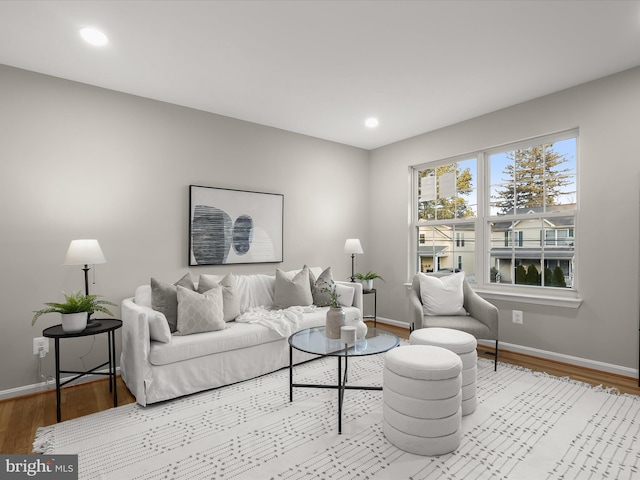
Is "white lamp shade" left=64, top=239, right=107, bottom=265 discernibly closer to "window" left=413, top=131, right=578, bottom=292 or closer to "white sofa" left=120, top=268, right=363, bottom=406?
"white sofa" left=120, top=268, right=363, bottom=406

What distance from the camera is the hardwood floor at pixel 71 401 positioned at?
7.28 feet

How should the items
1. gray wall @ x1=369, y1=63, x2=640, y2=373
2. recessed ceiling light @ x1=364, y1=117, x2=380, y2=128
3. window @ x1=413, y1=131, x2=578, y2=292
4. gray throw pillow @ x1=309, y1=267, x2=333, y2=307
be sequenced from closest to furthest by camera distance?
gray wall @ x1=369, y1=63, x2=640, y2=373
window @ x1=413, y1=131, x2=578, y2=292
gray throw pillow @ x1=309, y1=267, x2=333, y2=307
recessed ceiling light @ x1=364, y1=117, x2=380, y2=128

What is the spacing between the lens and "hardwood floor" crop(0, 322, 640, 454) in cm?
222

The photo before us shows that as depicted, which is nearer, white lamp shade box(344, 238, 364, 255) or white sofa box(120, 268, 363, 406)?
white sofa box(120, 268, 363, 406)

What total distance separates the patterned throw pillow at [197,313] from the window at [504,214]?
9.90 feet

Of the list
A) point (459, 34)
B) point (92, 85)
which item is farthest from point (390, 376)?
point (92, 85)

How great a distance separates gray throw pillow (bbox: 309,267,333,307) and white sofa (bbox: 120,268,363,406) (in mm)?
357

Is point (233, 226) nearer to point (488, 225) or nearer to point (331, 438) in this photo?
point (331, 438)

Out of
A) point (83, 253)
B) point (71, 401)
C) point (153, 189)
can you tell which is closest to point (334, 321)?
point (83, 253)

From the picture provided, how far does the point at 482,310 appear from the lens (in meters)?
3.41

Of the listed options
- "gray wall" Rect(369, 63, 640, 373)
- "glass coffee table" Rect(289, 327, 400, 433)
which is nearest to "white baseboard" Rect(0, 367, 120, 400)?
"glass coffee table" Rect(289, 327, 400, 433)

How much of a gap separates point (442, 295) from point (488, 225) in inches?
46.1

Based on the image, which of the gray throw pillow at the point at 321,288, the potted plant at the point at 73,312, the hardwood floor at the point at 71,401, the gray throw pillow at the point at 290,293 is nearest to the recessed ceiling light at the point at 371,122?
the gray throw pillow at the point at 321,288

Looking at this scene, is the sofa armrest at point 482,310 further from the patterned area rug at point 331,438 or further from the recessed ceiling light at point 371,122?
the recessed ceiling light at point 371,122
